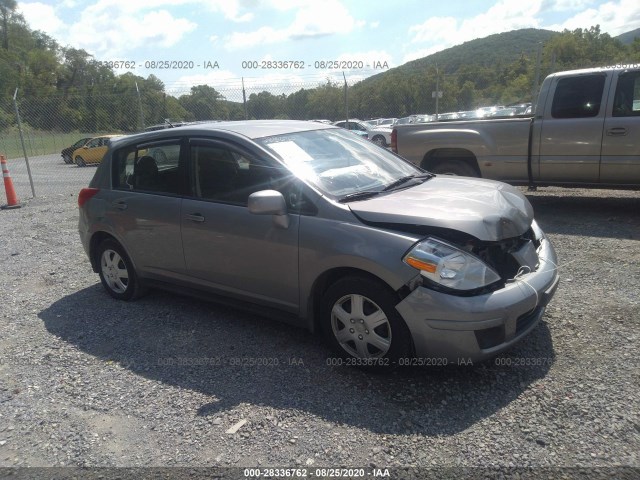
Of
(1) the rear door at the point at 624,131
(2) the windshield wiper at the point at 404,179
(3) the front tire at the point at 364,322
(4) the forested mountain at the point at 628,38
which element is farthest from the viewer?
(4) the forested mountain at the point at 628,38

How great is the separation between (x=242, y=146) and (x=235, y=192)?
36 centimetres

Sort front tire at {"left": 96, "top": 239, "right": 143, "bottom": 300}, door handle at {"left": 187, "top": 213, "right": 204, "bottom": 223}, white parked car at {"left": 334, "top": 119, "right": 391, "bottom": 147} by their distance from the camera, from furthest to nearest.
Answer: white parked car at {"left": 334, "top": 119, "right": 391, "bottom": 147} → front tire at {"left": 96, "top": 239, "right": 143, "bottom": 300} → door handle at {"left": 187, "top": 213, "right": 204, "bottom": 223}

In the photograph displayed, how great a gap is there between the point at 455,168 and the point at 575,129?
180 centimetres

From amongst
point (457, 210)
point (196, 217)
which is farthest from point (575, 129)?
point (196, 217)

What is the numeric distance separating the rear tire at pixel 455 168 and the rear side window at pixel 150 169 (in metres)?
5.05

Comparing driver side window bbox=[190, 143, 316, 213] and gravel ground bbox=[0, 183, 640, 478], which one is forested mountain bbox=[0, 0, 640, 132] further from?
gravel ground bbox=[0, 183, 640, 478]

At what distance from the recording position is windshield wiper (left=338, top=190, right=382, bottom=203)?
11.7ft

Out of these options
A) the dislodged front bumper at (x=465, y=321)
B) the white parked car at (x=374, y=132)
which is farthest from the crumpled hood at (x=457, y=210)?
the white parked car at (x=374, y=132)

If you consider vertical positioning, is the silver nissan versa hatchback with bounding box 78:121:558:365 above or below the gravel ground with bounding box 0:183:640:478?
above

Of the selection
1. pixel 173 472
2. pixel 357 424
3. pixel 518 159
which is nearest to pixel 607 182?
pixel 518 159

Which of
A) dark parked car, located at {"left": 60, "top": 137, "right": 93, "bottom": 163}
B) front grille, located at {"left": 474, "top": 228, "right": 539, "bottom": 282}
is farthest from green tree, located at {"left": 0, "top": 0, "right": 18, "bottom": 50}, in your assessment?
front grille, located at {"left": 474, "top": 228, "right": 539, "bottom": 282}

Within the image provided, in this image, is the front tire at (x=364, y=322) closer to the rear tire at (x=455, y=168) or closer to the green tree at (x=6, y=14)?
the rear tire at (x=455, y=168)

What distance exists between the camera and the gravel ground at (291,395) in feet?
8.86

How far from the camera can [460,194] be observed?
3.73 metres
